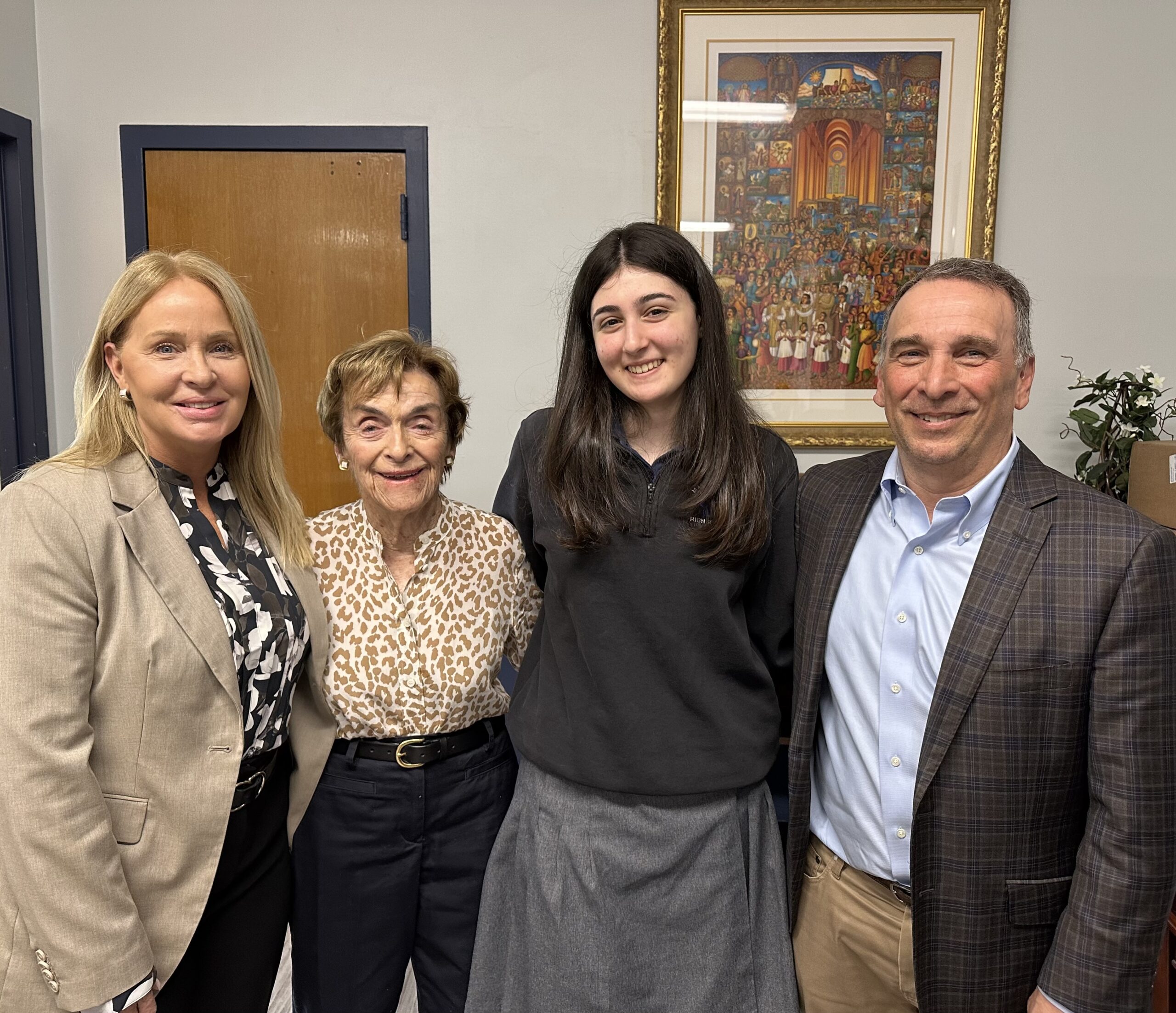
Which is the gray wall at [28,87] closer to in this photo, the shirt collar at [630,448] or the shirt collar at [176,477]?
the shirt collar at [176,477]

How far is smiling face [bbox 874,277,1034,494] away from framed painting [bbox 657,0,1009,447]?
59.4 inches

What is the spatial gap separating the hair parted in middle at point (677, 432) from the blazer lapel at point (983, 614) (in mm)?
332

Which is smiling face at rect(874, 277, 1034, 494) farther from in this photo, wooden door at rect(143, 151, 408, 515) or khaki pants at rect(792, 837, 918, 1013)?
wooden door at rect(143, 151, 408, 515)

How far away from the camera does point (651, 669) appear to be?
135 centimetres

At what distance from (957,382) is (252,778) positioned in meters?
1.25

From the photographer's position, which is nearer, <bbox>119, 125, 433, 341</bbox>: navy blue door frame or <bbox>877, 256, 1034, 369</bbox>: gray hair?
<bbox>877, 256, 1034, 369</bbox>: gray hair

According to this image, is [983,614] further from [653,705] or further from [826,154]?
[826,154]

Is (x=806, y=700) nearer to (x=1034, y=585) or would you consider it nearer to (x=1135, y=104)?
(x=1034, y=585)

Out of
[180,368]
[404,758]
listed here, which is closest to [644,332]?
[180,368]

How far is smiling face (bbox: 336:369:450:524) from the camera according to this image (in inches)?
58.1

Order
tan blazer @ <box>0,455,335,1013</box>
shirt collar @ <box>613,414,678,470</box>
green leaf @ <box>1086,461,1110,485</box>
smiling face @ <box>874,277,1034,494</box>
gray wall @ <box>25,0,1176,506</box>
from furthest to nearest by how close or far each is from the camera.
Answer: gray wall @ <box>25,0,1176,506</box> < green leaf @ <box>1086,461,1110,485</box> < shirt collar @ <box>613,414,678,470</box> < smiling face @ <box>874,277,1034,494</box> < tan blazer @ <box>0,455,335,1013</box>

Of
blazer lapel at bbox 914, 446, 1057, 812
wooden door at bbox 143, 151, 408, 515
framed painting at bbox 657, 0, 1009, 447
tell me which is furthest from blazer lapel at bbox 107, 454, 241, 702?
framed painting at bbox 657, 0, 1009, 447

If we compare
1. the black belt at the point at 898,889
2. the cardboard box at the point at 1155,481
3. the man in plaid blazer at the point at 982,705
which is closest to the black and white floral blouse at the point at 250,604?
the man in plaid blazer at the point at 982,705

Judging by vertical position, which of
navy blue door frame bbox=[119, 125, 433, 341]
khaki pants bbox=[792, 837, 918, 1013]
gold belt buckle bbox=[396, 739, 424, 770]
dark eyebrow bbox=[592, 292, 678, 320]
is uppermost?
navy blue door frame bbox=[119, 125, 433, 341]
